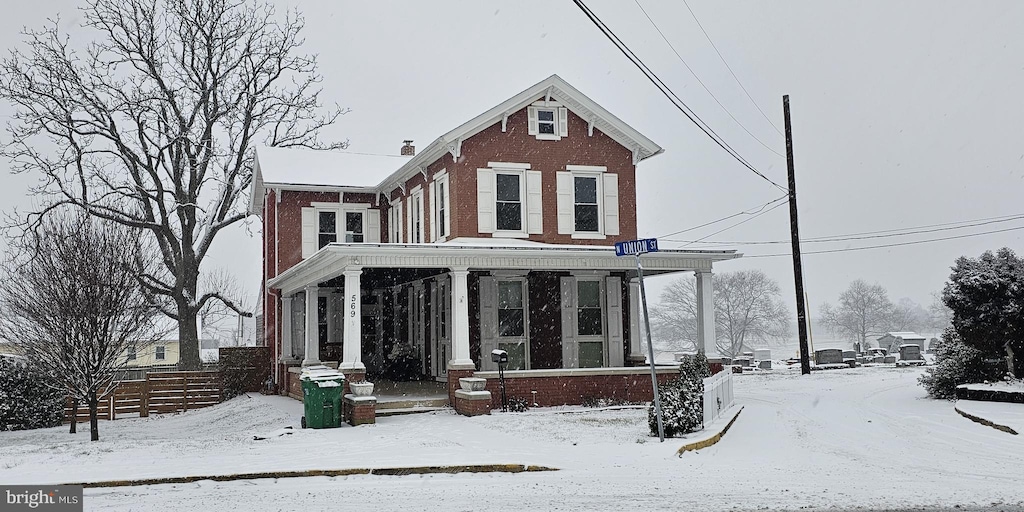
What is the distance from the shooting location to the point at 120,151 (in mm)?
32219

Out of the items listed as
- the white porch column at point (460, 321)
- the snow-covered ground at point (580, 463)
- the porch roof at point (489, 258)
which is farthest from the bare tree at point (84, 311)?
the white porch column at point (460, 321)

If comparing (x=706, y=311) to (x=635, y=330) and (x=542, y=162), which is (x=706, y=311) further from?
(x=542, y=162)

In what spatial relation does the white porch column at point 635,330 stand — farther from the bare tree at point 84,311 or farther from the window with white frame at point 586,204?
the bare tree at point 84,311

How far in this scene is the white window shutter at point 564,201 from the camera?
21453mm

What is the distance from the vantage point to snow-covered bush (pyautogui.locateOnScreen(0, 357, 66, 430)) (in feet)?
63.7

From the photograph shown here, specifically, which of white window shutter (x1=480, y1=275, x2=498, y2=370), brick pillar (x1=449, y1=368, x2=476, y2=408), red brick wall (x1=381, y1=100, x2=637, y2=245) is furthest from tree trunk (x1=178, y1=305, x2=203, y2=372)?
brick pillar (x1=449, y1=368, x2=476, y2=408)

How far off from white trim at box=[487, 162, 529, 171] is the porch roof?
2.08 metres

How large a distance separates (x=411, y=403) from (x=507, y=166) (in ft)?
21.3

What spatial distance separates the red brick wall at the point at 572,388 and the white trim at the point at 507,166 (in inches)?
220

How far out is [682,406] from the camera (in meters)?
13.1

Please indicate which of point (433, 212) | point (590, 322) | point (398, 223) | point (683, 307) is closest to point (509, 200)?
point (433, 212)

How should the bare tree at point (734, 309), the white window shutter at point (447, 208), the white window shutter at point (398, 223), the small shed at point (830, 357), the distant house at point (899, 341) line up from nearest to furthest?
the white window shutter at point (447, 208) → the white window shutter at point (398, 223) → the small shed at point (830, 357) → the distant house at point (899, 341) → the bare tree at point (734, 309)

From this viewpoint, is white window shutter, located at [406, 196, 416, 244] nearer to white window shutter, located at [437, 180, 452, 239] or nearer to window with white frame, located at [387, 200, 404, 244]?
window with white frame, located at [387, 200, 404, 244]

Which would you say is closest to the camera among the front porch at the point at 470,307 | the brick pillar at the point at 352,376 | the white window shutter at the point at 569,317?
the brick pillar at the point at 352,376
